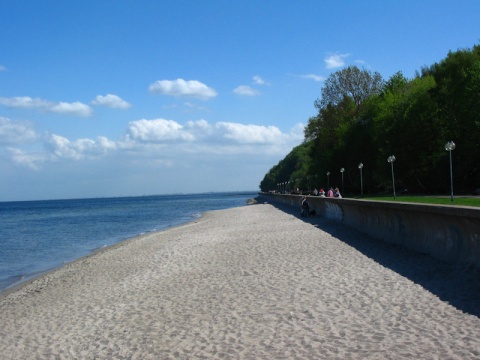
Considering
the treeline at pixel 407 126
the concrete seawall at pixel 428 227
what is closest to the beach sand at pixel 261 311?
the concrete seawall at pixel 428 227

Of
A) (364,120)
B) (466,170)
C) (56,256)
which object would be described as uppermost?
(364,120)

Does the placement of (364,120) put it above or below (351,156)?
above

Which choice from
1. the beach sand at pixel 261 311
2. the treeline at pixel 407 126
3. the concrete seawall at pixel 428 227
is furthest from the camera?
the treeline at pixel 407 126

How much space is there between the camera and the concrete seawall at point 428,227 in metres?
9.91

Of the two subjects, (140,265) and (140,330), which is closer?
(140,330)

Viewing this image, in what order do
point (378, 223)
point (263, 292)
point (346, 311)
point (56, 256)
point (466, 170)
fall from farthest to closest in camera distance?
point (466, 170), point (56, 256), point (378, 223), point (263, 292), point (346, 311)

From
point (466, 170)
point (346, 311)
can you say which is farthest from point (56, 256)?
point (466, 170)

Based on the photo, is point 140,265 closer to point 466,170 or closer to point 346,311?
point 346,311

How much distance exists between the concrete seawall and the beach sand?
385 millimetres

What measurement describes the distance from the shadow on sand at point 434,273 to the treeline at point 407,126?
31.6 m

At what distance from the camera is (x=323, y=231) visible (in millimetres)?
21266

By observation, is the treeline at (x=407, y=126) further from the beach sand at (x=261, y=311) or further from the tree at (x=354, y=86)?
the beach sand at (x=261, y=311)

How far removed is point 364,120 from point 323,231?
4220 centimetres

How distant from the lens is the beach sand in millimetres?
6621
